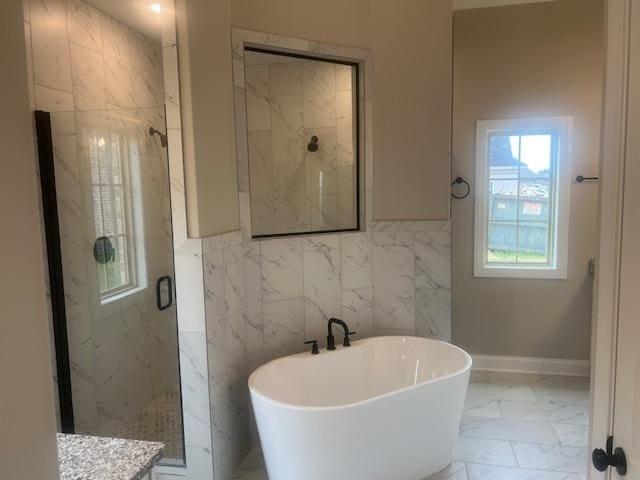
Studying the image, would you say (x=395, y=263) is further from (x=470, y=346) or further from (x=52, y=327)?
(x=52, y=327)

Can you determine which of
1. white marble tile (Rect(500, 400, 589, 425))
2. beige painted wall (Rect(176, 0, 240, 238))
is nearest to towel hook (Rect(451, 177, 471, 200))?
white marble tile (Rect(500, 400, 589, 425))

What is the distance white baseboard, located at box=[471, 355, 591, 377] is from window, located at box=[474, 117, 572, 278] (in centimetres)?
Result: 78

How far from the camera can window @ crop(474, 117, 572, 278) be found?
3.79 m

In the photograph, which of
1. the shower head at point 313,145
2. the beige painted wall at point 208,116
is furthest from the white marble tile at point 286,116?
the beige painted wall at point 208,116

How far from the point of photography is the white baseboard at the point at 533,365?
12.9ft

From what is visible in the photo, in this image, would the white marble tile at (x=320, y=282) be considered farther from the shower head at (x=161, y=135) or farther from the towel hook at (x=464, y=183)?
the towel hook at (x=464, y=183)

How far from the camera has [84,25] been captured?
2846 mm

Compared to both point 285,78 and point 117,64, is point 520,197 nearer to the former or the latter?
point 285,78

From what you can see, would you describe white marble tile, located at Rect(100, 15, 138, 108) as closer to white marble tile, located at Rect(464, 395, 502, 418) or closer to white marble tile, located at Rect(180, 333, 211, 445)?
white marble tile, located at Rect(180, 333, 211, 445)

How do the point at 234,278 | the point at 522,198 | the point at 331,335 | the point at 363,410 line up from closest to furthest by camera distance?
the point at 363,410, the point at 234,278, the point at 331,335, the point at 522,198

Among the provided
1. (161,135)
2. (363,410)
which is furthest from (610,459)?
(161,135)

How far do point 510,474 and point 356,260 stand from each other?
1.63 meters

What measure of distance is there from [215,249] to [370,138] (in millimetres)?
1437

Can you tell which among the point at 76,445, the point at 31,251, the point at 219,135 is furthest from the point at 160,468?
the point at 31,251
